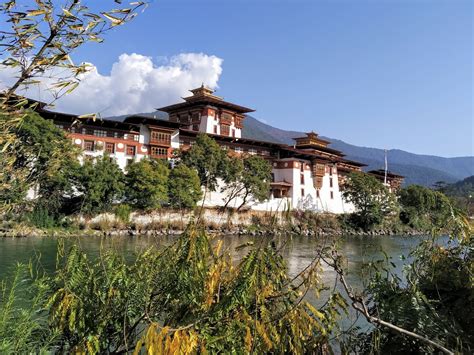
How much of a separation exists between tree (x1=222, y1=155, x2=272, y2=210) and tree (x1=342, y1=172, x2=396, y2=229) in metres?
12.7

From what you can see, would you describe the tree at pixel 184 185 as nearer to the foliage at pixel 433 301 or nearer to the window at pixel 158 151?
the window at pixel 158 151

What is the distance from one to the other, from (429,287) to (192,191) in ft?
102

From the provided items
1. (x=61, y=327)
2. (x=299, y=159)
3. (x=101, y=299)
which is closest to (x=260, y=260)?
(x=101, y=299)

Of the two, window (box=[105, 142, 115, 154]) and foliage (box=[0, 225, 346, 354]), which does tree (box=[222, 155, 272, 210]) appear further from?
foliage (box=[0, 225, 346, 354])

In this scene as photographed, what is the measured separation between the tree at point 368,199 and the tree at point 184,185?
2199 cm

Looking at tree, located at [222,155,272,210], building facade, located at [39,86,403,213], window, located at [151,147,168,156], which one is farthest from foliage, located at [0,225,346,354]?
window, located at [151,147,168,156]

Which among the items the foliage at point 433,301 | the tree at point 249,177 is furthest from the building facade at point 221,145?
the foliage at point 433,301

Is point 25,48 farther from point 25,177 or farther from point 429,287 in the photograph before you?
point 429,287

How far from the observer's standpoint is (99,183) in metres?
30.5

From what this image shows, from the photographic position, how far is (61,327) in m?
3.30

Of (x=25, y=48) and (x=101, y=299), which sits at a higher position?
(x=25, y=48)

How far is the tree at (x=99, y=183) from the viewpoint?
30.4 m

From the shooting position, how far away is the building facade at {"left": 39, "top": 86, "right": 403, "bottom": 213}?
3659 centimetres

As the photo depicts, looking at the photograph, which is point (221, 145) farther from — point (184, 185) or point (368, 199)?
point (368, 199)
